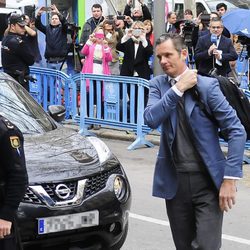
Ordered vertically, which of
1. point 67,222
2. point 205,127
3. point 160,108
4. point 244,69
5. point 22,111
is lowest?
point 244,69

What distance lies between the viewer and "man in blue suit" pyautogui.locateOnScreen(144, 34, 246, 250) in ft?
11.9

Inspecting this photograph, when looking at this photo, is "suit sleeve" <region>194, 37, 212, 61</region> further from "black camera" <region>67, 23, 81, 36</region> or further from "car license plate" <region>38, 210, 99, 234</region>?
"car license plate" <region>38, 210, 99, 234</region>

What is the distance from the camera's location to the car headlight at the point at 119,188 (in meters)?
4.93

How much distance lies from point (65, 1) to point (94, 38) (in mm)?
12142

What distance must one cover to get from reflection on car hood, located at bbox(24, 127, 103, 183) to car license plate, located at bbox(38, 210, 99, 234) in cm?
28

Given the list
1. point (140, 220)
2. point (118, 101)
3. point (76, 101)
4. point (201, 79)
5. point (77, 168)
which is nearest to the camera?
point (201, 79)

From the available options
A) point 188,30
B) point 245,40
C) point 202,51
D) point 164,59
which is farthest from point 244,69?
point 164,59

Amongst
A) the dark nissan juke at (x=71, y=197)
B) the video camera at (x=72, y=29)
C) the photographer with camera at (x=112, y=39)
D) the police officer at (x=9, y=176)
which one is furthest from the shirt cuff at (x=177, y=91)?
the video camera at (x=72, y=29)

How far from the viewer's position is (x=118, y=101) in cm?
1023

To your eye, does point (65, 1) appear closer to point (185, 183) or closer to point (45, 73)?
point (45, 73)

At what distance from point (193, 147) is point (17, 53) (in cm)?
762

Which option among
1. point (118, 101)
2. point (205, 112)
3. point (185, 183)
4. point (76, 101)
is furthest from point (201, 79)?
point (76, 101)

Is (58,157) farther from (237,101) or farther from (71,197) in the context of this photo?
(237,101)

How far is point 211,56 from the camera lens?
33.7 ft
